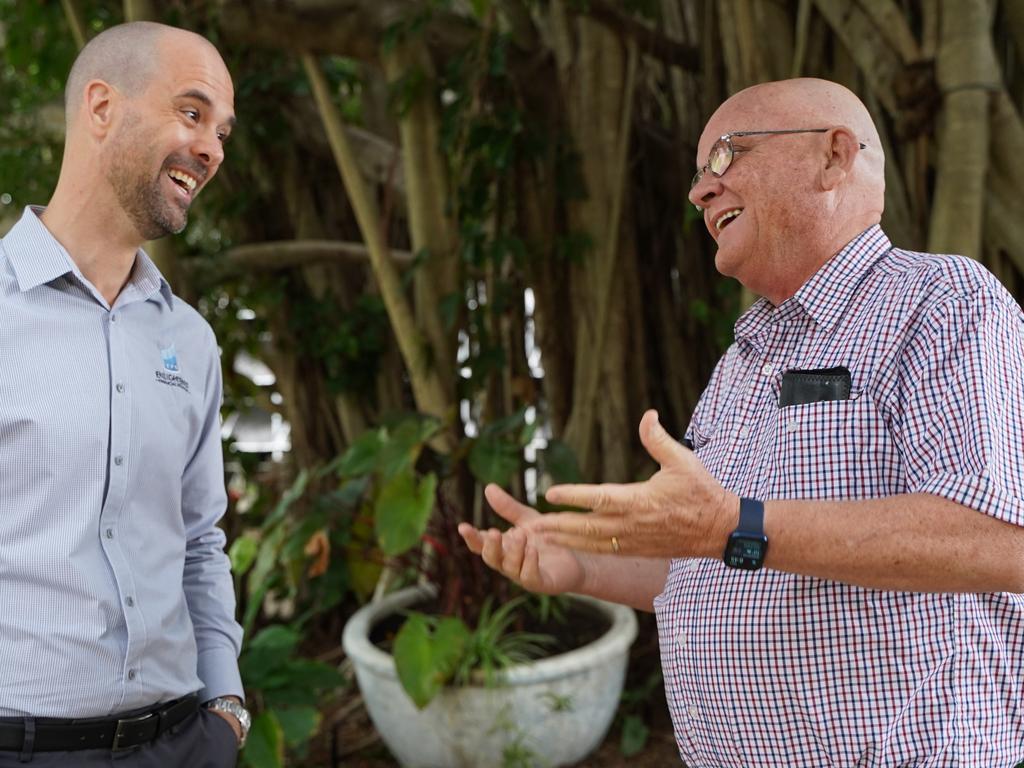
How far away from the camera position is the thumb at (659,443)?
91 centimetres

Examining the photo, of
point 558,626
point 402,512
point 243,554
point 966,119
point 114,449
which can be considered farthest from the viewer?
point 243,554

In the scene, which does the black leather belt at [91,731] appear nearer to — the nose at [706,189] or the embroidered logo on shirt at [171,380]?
the embroidered logo on shirt at [171,380]

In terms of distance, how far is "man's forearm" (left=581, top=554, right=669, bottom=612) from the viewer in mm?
1397

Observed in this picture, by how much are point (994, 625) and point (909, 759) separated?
6.9 inches

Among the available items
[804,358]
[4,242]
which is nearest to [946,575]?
[804,358]

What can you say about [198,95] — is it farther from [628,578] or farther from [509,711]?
[509,711]

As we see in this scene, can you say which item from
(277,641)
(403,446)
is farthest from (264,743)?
(403,446)

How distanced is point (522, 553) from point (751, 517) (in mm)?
385

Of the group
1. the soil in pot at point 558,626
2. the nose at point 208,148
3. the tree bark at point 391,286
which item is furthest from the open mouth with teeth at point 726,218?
the tree bark at point 391,286

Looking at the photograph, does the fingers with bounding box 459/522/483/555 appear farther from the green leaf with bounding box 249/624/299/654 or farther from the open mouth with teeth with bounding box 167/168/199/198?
the green leaf with bounding box 249/624/299/654

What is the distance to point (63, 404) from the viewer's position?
1270 mm

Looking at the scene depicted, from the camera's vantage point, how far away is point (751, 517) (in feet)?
3.14

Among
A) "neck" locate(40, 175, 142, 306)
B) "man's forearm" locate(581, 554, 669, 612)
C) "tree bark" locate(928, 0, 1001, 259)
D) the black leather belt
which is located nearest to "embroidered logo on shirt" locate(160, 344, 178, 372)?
"neck" locate(40, 175, 142, 306)

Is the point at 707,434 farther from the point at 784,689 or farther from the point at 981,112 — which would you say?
the point at 981,112
